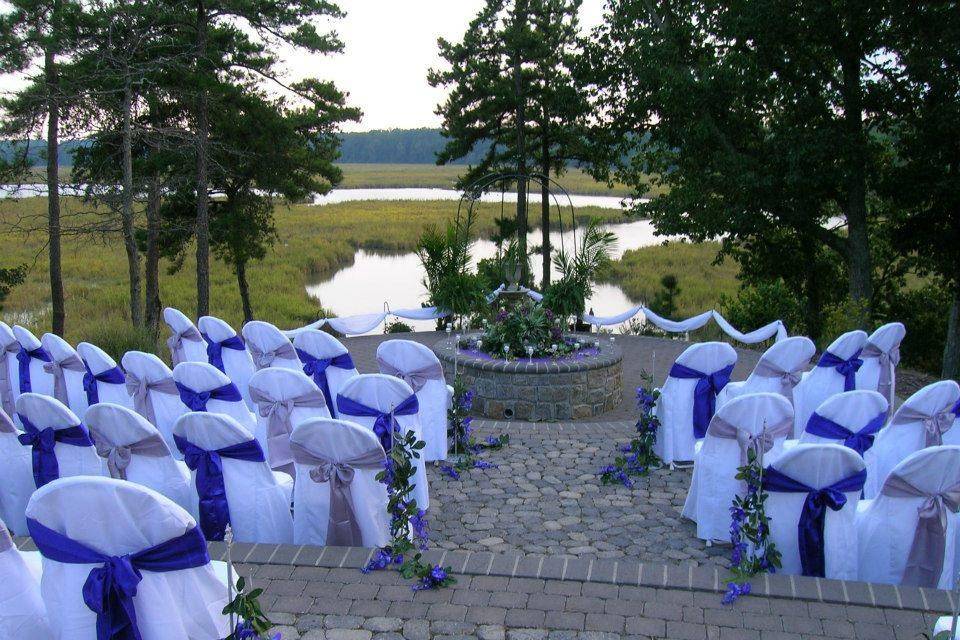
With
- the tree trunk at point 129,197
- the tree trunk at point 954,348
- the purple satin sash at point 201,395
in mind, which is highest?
the tree trunk at point 129,197

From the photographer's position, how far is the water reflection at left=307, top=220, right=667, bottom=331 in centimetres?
2367

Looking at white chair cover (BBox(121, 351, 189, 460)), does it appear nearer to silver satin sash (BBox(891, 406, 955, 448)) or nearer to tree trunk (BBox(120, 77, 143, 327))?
silver satin sash (BBox(891, 406, 955, 448))

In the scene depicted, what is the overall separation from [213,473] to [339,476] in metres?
0.76

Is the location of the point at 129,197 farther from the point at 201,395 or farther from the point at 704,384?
the point at 704,384

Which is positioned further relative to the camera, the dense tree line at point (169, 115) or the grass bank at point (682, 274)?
the grass bank at point (682, 274)

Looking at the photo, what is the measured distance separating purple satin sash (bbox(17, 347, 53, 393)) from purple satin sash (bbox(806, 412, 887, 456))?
6.86 meters

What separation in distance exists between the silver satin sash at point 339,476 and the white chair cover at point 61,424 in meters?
1.60

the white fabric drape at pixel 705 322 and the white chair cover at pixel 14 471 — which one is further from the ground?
the white fabric drape at pixel 705 322

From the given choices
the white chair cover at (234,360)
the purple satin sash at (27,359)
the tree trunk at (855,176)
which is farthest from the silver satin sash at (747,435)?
the tree trunk at (855,176)

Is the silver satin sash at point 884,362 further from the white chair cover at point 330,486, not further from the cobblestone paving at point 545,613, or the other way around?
the white chair cover at point 330,486

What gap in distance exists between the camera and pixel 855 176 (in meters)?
14.1

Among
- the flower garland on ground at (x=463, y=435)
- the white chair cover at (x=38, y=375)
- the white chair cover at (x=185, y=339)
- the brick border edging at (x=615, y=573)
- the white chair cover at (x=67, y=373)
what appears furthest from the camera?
the white chair cover at (x=185, y=339)

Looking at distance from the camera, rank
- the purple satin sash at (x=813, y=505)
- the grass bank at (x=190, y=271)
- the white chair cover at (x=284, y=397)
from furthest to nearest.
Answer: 1. the grass bank at (x=190, y=271)
2. the white chair cover at (x=284, y=397)
3. the purple satin sash at (x=813, y=505)

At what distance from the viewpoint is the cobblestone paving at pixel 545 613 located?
12.1 ft
